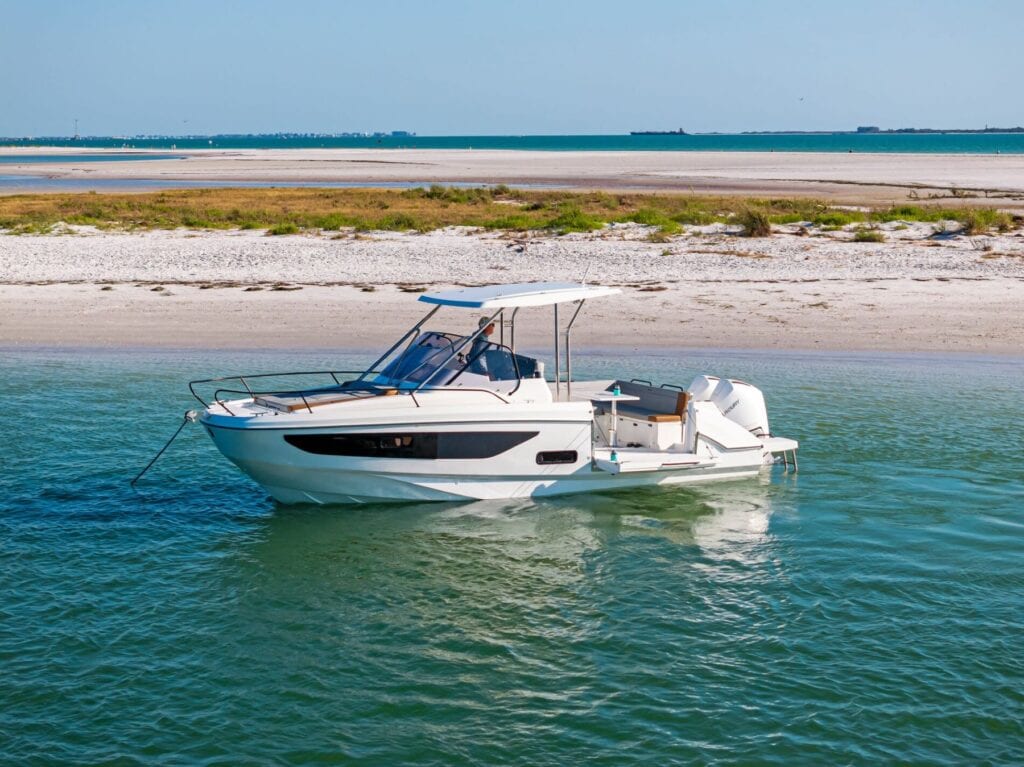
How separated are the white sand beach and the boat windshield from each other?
27.2 feet

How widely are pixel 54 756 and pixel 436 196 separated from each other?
4701 centimetres

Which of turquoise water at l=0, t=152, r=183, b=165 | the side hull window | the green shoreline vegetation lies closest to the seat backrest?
the side hull window

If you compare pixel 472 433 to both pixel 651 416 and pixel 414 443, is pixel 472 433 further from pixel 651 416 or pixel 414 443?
pixel 651 416

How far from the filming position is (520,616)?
1040cm

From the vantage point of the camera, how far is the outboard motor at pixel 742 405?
47.3 feet

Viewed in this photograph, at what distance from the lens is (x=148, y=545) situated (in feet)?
39.7

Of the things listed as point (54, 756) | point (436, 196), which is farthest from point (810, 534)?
point (436, 196)

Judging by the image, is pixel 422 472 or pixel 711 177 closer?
pixel 422 472

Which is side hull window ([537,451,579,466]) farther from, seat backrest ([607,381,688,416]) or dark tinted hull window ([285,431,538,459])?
seat backrest ([607,381,688,416])

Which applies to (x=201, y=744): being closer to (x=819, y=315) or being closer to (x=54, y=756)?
(x=54, y=756)

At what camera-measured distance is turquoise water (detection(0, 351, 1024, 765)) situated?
8352mm

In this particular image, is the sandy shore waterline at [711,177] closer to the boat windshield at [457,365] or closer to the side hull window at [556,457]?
the side hull window at [556,457]

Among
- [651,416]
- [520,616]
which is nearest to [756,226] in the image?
[651,416]

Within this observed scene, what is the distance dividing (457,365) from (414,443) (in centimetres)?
107
